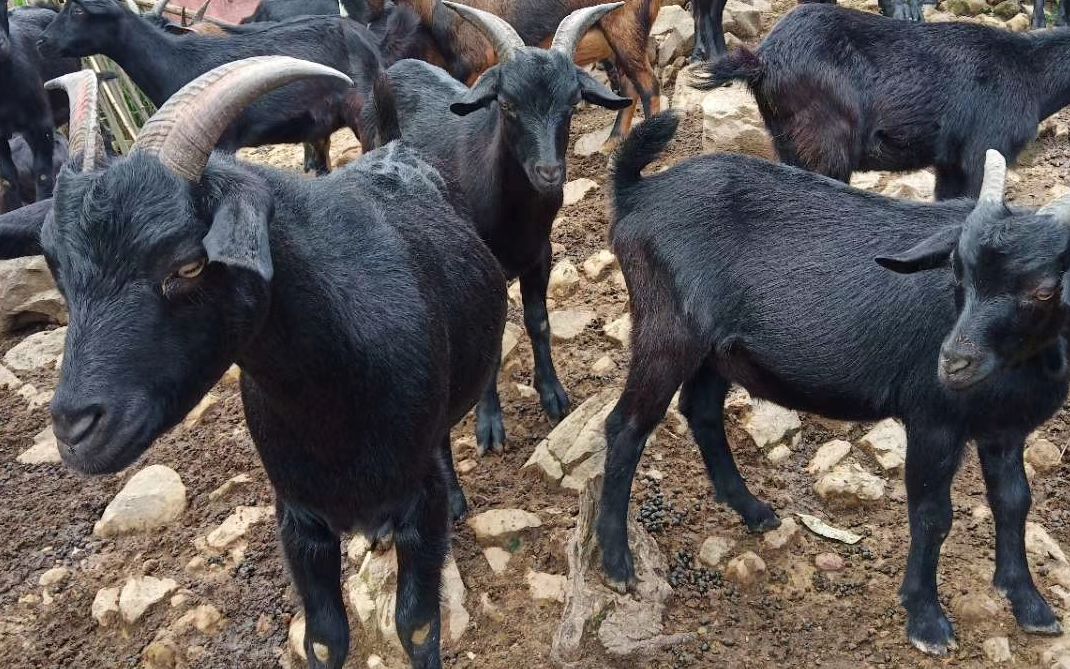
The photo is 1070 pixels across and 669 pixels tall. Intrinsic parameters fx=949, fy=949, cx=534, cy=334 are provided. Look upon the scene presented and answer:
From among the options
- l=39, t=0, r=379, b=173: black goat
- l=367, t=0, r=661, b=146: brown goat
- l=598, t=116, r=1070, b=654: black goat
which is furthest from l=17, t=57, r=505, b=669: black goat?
l=367, t=0, r=661, b=146: brown goat

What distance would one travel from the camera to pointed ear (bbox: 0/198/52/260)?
2.40 m

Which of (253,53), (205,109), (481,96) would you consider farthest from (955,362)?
(253,53)

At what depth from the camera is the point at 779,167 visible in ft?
12.0

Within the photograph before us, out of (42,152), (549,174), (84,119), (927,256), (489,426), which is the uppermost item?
(84,119)

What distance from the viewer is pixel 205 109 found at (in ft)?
7.00

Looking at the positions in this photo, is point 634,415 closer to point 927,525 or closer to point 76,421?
point 927,525

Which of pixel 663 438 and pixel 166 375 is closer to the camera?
pixel 166 375

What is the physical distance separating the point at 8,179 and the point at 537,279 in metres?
5.49

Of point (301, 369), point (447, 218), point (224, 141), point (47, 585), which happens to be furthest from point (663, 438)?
point (224, 141)

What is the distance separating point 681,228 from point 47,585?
300 cm

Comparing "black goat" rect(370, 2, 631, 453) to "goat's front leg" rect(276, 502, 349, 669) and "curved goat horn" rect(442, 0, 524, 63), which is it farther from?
"goat's front leg" rect(276, 502, 349, 669)

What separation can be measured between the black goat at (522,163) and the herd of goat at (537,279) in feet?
0.05

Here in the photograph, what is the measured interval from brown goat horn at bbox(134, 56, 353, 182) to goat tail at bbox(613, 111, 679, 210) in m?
1.57

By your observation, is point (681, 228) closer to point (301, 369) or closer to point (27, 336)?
point (301, 369)
